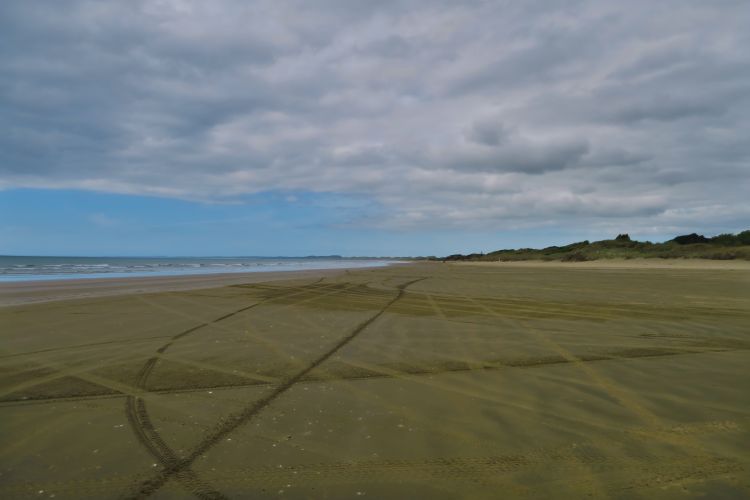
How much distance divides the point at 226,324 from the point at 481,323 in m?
5.56

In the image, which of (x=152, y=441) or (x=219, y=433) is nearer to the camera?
(x=152, y=441)

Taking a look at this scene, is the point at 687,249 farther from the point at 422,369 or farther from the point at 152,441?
the point at 152,441

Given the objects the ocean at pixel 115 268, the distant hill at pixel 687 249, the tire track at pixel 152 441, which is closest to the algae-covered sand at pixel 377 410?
the tire track at pixel 152 441

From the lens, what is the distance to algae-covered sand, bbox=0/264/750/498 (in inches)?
120

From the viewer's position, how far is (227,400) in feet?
15.3

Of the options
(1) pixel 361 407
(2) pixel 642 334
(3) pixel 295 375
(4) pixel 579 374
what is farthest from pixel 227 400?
(2) pixel 642 334

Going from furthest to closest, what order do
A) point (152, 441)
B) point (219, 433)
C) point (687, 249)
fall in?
point (687, 249) → point (219, 433) → point (152, 441)

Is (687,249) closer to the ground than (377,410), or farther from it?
farther from it

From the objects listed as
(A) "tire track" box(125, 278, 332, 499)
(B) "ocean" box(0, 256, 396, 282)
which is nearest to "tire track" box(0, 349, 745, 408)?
(A) "tire track" box(125, 278, 332, 499)

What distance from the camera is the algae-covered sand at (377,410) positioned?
10.00 ft

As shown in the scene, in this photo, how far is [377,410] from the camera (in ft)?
14.2

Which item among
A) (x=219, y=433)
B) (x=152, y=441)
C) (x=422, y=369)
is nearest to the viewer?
(x=152, y=441)

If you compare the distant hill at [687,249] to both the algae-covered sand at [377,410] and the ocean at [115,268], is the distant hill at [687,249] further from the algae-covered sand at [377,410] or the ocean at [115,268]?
the algae-covered sand at [377,410]

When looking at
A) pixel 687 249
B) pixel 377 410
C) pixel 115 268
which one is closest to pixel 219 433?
pixel 377 410
